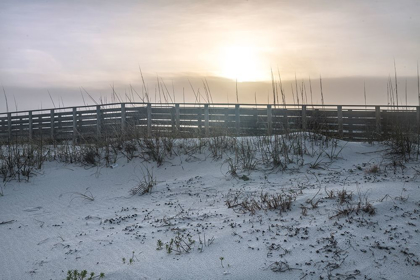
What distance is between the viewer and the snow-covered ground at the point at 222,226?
2.81 meters

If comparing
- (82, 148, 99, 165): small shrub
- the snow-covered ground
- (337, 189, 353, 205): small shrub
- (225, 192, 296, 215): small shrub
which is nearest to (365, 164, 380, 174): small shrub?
the snow-covered ground

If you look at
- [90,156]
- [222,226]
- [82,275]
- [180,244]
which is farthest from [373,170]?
[90,156]

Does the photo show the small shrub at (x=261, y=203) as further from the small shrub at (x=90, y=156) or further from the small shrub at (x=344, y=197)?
the small shrub at (x=90, y=156)

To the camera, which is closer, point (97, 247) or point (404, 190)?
point (97, 247)

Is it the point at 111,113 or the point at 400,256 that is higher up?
the point at 111,113

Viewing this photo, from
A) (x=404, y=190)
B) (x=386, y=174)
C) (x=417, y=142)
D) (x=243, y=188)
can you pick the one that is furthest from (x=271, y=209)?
(x=417, y=142)

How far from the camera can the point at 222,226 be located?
3.55 meters

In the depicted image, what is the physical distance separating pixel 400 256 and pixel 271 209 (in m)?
1.37

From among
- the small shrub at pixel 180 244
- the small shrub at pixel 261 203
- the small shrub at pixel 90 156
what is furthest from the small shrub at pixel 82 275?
the small shrub at pixel 90 156

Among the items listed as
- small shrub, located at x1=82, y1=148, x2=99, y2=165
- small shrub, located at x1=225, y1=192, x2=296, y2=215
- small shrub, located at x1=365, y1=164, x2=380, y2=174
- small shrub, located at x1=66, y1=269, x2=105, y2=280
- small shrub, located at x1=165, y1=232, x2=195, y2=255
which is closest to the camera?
small shrub, located at x1=66, y1=269, x2=105, y2=280

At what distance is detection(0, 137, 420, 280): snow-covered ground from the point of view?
2.81 metres

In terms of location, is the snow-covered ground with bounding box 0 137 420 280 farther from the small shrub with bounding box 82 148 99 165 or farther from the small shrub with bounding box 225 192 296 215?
the small shrub with bounding box 82 148 99 165

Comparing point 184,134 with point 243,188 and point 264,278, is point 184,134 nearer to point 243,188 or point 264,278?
point 243,188

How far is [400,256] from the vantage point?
281 centimetres
